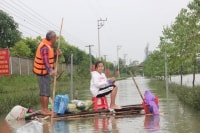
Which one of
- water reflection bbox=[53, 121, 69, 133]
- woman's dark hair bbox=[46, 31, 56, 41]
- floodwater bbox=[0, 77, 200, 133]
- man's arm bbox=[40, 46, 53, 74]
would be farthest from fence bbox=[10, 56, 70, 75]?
water reflection bbox=[53, 121, 69, 133]

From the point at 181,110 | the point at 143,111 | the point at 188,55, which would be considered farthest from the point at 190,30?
the point at 143,111

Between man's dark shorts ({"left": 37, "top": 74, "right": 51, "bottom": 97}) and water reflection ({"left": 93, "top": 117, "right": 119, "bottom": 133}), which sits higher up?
man's dark shorts ({"left": 37, "top": 74, "right": 51, "bottom": 97})

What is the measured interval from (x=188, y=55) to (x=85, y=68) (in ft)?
120

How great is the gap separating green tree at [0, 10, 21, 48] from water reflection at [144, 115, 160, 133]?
3849 cm

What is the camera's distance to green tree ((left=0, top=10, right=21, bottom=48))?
47.1 meters

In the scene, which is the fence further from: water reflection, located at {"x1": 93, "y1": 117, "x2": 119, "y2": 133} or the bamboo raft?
water reflection, located at {"x1": 93, "y1": 117, "x2": 119, "y2": 133}

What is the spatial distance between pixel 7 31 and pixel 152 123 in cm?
4066

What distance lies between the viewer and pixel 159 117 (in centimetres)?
1034

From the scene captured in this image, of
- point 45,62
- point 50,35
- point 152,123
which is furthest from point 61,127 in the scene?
point 50,35

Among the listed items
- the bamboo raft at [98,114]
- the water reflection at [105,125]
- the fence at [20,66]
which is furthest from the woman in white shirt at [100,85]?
the fence at [20,66]

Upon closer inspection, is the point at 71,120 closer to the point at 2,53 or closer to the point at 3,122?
the point at 3,122

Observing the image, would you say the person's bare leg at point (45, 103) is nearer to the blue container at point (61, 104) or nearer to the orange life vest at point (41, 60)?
the blue container at point (61, 104)

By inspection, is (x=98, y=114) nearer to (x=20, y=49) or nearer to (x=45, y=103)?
(x=45, y=103)

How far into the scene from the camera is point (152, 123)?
9.27 m
